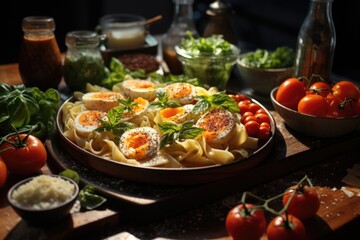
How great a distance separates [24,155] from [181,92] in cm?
91

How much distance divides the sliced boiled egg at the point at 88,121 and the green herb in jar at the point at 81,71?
2.10 ft

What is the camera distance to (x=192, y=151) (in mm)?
2059

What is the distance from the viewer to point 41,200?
167 cm

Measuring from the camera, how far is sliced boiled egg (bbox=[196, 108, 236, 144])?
7.04 ft

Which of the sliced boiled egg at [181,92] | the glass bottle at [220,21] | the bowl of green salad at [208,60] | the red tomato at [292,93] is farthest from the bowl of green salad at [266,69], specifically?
the sliced boiled egg at [181,92]

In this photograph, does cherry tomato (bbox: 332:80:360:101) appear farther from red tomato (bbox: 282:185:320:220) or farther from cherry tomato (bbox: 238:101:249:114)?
red tomato (bbox: 282:185:320:220)

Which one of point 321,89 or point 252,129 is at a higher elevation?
point 321,89

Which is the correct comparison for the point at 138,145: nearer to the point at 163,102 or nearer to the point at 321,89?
the point at 163,102

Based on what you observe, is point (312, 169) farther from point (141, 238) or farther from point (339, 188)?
point (141, 238)

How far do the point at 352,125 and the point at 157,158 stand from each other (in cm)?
106

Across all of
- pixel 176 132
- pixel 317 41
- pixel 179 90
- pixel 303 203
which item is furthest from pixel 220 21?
pixel 303 203

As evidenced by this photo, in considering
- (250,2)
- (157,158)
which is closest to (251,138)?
(157,158)

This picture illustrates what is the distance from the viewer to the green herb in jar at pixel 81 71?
2.95 metres

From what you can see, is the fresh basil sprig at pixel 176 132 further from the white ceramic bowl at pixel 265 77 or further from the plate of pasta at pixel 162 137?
the white ceramic bowl at pixel 265 77
